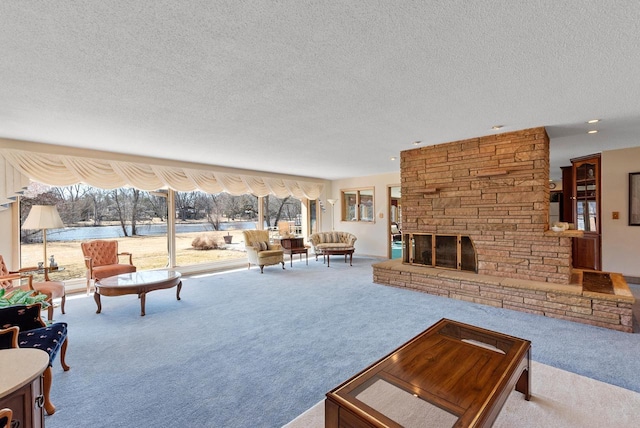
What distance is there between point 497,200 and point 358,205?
4.79 metres

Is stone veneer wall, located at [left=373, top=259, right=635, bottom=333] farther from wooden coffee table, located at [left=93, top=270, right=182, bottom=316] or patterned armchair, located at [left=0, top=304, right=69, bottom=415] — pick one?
patterned armchair, located at [left=0, top=304, right=69, bottom=415]

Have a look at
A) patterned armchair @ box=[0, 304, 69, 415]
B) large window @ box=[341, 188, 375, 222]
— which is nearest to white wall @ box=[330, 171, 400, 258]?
large window @ box=[341, 188, 375, 222]

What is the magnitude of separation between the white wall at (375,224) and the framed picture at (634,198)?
14.4 ft

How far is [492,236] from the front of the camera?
13.9ft

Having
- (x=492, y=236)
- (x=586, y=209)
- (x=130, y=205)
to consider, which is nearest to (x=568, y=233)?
(x=492, y=236)

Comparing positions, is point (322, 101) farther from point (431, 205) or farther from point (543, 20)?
point (431, 205)

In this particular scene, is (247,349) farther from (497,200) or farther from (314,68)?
(497,200)

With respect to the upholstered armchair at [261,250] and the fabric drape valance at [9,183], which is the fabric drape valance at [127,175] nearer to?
the fabric drape valance at [9,183]

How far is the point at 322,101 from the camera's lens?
2857mm

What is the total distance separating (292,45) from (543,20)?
156 centimetres

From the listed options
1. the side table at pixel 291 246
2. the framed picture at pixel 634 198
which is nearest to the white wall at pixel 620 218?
the framed picture at pixel 634 198

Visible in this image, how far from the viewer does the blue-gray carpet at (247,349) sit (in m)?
1.91

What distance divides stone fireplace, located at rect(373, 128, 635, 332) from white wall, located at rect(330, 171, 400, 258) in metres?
2.79

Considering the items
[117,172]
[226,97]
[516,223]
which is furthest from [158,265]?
[516,223]
